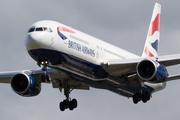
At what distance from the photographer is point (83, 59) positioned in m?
32.6

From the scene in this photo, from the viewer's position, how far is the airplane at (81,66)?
3078cm

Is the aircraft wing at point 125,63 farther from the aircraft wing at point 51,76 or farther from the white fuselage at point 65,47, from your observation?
the aircraft wing at point 51,76

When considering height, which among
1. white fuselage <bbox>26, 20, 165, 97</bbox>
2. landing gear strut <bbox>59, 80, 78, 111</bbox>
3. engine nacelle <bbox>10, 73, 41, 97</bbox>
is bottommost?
landing gear strut <bbox>59, 80, 78, 111</bbox>

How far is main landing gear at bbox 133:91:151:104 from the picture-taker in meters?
39.6

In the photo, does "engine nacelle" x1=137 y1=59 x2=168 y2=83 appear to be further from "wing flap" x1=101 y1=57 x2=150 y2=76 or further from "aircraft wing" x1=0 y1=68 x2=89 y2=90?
"aircraft wing" x1=0 y1=68 x2=89 y2=90

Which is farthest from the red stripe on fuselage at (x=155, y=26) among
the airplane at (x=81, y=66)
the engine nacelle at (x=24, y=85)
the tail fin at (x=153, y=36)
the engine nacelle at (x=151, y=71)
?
the engine nacelle at (x=24, y=85)

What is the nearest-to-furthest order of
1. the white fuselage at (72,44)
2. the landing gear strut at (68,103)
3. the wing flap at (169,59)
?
the white fuselage at (72,44) < the wing flap at (169,59) < the landing gear strut at (68,103)

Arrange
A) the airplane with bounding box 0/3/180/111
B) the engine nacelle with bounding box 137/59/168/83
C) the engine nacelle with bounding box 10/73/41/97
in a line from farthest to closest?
1. the engine nacelle with bounding box 10/73/41/97
2. the engine nacelle with bounding box 137/59/168/83
3. the airplane with bounding box 0/3/180/111

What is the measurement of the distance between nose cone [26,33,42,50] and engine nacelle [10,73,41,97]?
26.0 ft

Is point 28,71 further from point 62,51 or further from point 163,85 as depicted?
point 163,85

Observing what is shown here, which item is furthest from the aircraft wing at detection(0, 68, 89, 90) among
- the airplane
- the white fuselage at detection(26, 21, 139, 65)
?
the white fuselage at detection(26, 21, 139, 65)

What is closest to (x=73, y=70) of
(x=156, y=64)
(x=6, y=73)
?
(x=156, y=64)

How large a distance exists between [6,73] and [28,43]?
413 inches

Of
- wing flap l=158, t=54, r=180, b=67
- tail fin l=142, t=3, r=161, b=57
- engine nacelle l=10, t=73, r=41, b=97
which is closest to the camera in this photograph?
wing flap l=158, t=54, r=180, b=67
